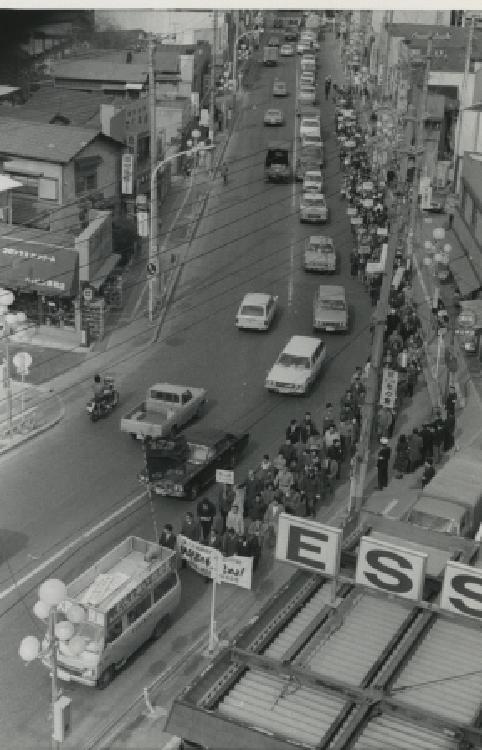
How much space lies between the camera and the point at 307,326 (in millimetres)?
43531

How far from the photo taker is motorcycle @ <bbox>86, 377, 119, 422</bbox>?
33.8m

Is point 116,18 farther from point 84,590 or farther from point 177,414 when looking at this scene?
point 84,590

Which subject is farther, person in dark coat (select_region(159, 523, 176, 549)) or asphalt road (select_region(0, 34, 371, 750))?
person in dark coat (select_region(159, 523, 176, 549))

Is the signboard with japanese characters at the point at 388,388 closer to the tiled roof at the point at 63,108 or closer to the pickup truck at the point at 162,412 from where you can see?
the pickup truck at the point at 162,412

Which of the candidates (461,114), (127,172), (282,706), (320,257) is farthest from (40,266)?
(461,114)

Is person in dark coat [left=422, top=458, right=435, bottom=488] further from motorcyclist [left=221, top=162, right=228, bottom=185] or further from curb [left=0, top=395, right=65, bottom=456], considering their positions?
motorcyclist [left=221, top=162, right=228, bottom=185]

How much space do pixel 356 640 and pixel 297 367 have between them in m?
21.0

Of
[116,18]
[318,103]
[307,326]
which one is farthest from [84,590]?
[116,18]

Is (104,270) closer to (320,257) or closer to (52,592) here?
(320,257)

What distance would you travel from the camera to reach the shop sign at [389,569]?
54.7 feet

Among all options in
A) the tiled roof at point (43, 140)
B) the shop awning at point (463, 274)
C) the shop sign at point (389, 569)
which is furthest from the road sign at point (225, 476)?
the tiled roof at point (43, 140)

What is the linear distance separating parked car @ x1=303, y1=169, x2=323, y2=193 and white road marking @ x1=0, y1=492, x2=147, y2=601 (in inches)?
1407

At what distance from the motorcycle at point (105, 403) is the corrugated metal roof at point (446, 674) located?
18.6 metres

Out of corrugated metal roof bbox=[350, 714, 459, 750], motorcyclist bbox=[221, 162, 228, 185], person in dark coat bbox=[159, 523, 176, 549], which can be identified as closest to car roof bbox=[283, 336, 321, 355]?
person in dark coat bbox=[159, 523, 176, 549]
